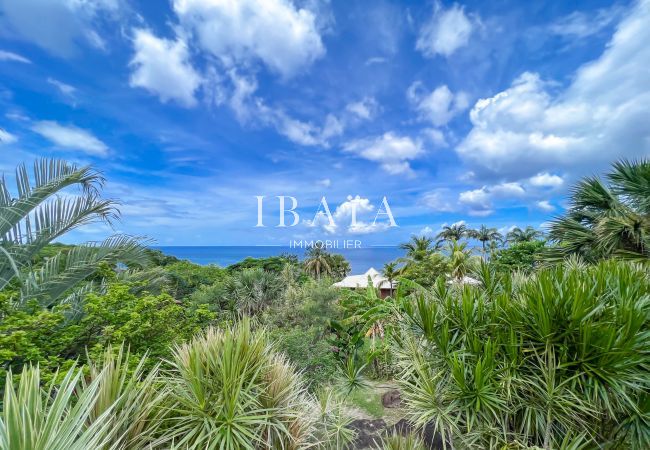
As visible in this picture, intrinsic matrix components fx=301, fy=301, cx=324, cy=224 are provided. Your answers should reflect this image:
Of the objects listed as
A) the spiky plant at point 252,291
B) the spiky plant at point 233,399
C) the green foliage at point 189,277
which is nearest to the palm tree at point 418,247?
the spiky plant at point 252,291

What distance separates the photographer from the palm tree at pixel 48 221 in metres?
3.96

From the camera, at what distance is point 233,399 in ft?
8.33

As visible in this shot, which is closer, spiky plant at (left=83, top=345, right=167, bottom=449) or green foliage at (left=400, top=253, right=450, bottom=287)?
spiky plant at (left=83, top=345, right=167, bottom=449)

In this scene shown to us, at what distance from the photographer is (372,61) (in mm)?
13594

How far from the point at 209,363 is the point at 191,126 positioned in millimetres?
17376

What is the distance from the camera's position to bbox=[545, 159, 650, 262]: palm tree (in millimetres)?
7043

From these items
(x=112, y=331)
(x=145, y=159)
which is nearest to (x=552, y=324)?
(x=112, y=331)

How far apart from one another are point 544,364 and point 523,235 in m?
43.5

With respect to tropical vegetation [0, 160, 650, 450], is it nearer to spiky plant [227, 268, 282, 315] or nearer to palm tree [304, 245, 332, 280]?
spiky plant [227, 268, 282, 315]

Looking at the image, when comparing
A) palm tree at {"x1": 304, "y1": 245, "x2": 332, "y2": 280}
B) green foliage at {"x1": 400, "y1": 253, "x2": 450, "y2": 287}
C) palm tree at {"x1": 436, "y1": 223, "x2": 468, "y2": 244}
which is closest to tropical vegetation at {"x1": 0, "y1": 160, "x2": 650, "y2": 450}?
green foliage at {"x1": 400, "y1": 253, "x2": 450, "y2": 287}

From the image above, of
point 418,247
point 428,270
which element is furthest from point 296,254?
point 428,270

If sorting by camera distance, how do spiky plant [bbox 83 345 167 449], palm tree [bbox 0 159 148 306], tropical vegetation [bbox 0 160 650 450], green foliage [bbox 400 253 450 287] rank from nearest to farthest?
spiky plant [bbox 83 345 167 449]
tropical vegetation [bbox 0 160 650 450]
palm tree [bbox 0 159 148 306]
green foliage [bbox 400 253 450 287]

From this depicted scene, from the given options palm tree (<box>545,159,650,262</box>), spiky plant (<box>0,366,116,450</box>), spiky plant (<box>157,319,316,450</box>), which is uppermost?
palm tree (<box>545,159,650,262</box>)

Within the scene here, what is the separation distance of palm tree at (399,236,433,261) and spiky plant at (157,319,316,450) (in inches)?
822
